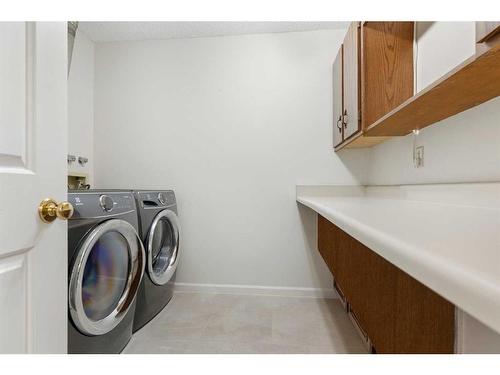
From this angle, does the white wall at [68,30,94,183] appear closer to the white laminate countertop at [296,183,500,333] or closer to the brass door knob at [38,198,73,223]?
the brass door knob at [38,198,73,223]

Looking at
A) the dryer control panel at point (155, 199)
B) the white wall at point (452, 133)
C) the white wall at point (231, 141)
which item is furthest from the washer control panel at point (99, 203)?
the white wall at point (452, 133)

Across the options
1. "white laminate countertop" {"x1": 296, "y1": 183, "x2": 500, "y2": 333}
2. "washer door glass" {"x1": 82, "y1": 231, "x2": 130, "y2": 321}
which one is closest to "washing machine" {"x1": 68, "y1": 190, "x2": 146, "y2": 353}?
"washer door glass" {"x1": 82, "y1": 231, "x2": 130, "y2": 321}

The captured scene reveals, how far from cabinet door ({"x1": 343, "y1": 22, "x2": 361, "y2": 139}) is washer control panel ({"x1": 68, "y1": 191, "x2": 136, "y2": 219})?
138 centimetres

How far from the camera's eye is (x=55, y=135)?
2.44 feet

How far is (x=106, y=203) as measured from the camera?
51.6 inches

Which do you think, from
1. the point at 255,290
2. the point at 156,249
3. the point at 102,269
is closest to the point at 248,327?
the point at 255,290

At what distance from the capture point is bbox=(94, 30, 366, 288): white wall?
7.38ft

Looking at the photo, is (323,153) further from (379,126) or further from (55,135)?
(55,135)

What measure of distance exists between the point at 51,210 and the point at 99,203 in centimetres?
60

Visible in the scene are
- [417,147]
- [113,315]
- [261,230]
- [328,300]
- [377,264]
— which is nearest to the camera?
[377,264]

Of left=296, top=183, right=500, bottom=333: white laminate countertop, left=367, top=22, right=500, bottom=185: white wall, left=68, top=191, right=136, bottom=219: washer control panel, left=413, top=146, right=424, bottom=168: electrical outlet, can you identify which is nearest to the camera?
left=296, top=183, right=500, bottom=333: white laminate countertop
